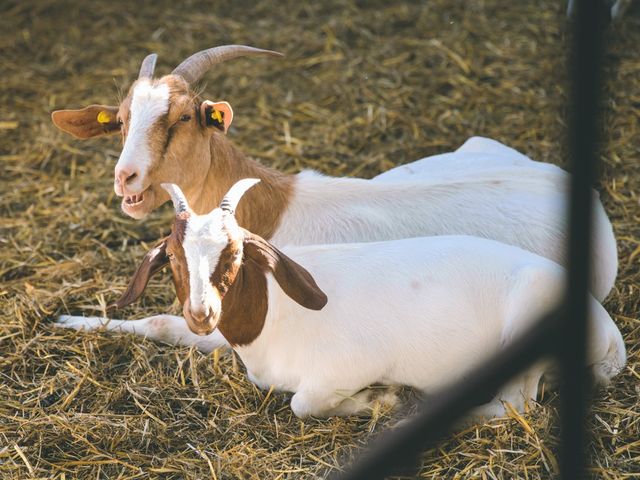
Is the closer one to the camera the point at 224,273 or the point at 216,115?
the point at 224,273

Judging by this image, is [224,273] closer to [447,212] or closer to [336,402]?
[336,402]

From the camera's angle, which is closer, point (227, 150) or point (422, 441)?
point (422, 441)

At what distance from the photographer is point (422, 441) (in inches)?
64.1

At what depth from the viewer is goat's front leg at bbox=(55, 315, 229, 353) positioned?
13.7 feet

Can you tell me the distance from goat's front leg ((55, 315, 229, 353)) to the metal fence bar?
2405 millimetres

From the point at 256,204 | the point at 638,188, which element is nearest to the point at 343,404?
the point at 256,204

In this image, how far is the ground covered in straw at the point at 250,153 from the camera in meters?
3.42

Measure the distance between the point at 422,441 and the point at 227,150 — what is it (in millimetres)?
2813

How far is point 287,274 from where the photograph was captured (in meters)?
3.33

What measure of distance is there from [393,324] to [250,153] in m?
2.73

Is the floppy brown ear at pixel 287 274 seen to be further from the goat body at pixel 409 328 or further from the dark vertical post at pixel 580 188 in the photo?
the dark vertical post at pixel 580 188

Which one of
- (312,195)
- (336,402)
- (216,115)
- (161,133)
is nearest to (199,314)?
(336,402)

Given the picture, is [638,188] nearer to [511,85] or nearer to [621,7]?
[511,85]

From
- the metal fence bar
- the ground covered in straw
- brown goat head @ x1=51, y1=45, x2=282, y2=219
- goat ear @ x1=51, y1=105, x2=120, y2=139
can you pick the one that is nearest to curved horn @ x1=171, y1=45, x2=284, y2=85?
brown goat head @ x1=51, y1=45, x2=282, y2=219
